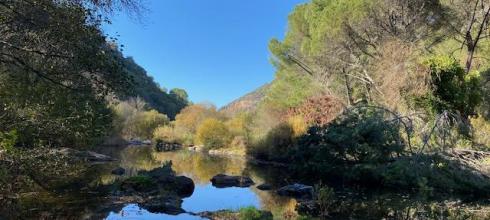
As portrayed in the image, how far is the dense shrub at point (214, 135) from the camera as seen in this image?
49.2 m

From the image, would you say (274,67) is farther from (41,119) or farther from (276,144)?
(41,119)

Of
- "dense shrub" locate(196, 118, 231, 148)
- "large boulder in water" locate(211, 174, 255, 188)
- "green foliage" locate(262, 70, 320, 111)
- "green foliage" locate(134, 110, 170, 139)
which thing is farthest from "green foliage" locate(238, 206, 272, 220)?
"green foliage" locate(134, 110, 170, 139)

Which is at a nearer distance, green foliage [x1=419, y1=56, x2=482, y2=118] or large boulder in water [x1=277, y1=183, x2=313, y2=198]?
large boulder in water [x1=277, y1=183, x2=313, y2=198]

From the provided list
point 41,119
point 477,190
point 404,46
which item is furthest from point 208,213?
point 404,46

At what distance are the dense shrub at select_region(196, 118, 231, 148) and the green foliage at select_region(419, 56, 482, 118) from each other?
29.6 m

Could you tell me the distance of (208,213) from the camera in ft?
41.0

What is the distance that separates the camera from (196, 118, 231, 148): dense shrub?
4916cm

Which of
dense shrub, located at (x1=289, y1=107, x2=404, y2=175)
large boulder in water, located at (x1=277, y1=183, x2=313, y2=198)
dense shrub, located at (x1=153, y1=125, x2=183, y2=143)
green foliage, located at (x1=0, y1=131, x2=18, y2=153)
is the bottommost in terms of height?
large boulder in water, located at (x1=277, y1=183, x2=313, y2=198)

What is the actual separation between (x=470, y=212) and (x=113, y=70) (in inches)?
413

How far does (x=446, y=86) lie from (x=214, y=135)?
3177cm

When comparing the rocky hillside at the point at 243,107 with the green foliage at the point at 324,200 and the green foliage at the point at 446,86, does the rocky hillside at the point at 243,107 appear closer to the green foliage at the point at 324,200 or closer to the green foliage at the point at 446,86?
the green foliage at the point at 446,86

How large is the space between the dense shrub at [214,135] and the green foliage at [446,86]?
97.0ft

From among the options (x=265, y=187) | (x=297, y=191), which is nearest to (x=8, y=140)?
(x=297, y=191)

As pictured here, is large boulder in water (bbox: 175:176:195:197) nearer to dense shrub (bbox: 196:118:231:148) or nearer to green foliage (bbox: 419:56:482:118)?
green foliage (bbox: 419:56:482:118)
